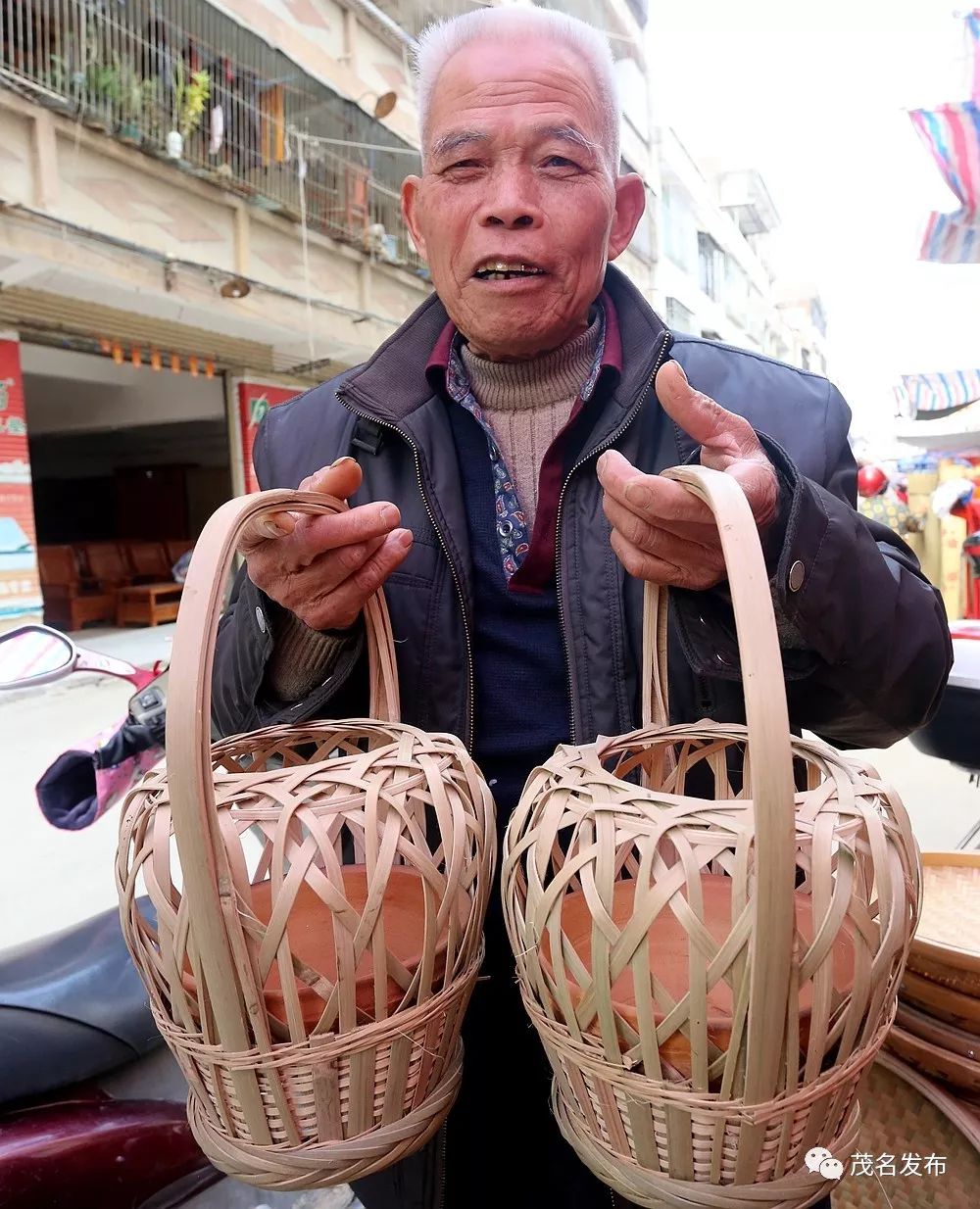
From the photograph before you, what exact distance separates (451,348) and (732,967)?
24.9 inches

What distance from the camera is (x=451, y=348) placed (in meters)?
0.82

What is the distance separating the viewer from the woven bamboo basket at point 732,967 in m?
0.40

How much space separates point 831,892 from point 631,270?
9.87 metres

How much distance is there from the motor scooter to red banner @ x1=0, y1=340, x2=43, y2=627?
Answer: 159 inches

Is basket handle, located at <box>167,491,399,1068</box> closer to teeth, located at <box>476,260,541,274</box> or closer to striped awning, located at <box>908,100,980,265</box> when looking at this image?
teeth, located at <box>476,260,541,274</box>

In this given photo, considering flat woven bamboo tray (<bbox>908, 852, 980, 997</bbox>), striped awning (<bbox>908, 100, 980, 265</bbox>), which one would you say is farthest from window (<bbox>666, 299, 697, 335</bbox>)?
flat woven bamboo tray (<bbox>908, 852, 980, 997</bbox>)

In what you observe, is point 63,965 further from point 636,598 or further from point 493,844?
point 636,598

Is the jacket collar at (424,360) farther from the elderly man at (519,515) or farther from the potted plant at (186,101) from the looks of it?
the potted plant at (186,101)

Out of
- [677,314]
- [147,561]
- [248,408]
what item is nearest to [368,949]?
[248,408]

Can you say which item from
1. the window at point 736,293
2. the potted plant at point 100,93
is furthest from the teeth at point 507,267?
the window at point 736,293

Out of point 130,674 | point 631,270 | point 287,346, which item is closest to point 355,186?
point 287,346

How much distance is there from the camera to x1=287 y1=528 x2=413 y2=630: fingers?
61cm

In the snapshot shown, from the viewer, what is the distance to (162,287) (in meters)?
4.67

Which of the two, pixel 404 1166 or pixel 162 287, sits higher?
pixel 162 287
